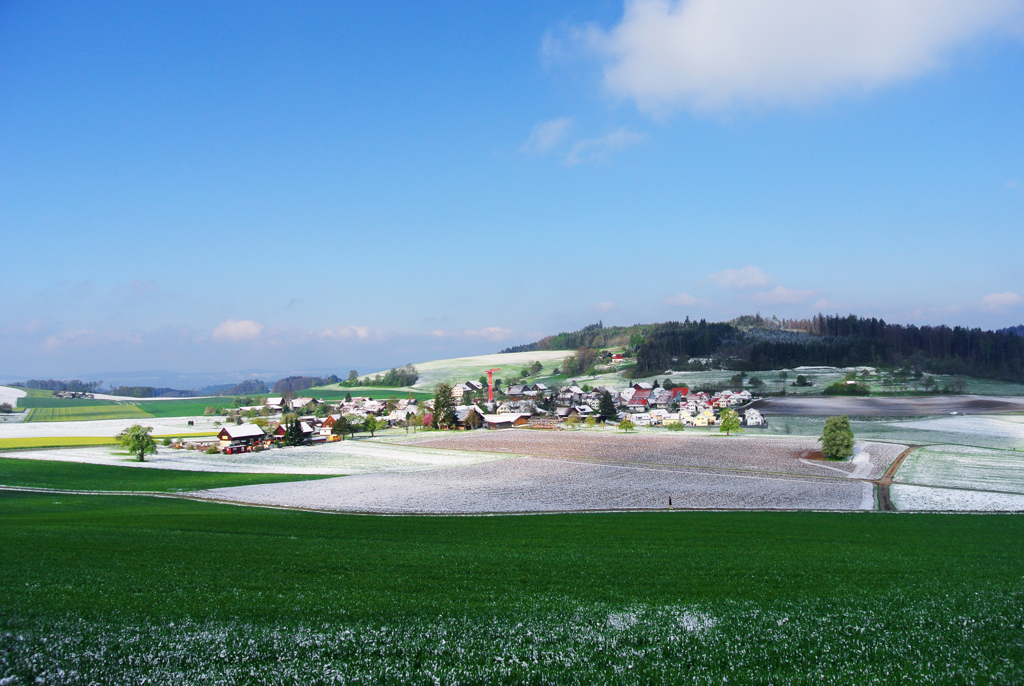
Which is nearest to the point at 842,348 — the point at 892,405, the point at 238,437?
the point at 892,405

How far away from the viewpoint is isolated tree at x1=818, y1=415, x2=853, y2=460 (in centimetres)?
→ 5288

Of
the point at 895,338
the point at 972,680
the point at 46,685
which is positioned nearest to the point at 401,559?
the point at 46,685

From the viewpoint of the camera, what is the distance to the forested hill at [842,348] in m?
114

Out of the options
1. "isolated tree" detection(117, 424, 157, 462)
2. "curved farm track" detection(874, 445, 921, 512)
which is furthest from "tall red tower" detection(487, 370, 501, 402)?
"curved farm track" detection(874, 445, 921, 512)

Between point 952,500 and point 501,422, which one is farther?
point 501,422

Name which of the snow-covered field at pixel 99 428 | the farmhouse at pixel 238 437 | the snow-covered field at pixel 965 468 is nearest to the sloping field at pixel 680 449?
the snow-covered field at pixel 965 468

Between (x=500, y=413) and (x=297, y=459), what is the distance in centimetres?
5157

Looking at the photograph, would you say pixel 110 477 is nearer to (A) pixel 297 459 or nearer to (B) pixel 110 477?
(B) pixel 110 477

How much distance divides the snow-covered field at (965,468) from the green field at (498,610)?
25.7m

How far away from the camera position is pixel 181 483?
40781 mm

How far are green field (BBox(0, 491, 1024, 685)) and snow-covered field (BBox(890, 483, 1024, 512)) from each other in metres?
14.0

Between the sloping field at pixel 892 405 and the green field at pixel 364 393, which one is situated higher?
the green field at pixel 364 393

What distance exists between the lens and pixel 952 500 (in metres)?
32.1

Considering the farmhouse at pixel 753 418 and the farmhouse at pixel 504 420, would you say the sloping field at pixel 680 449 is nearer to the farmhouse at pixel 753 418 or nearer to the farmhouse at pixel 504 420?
the farmhouse at pixel 504 420
